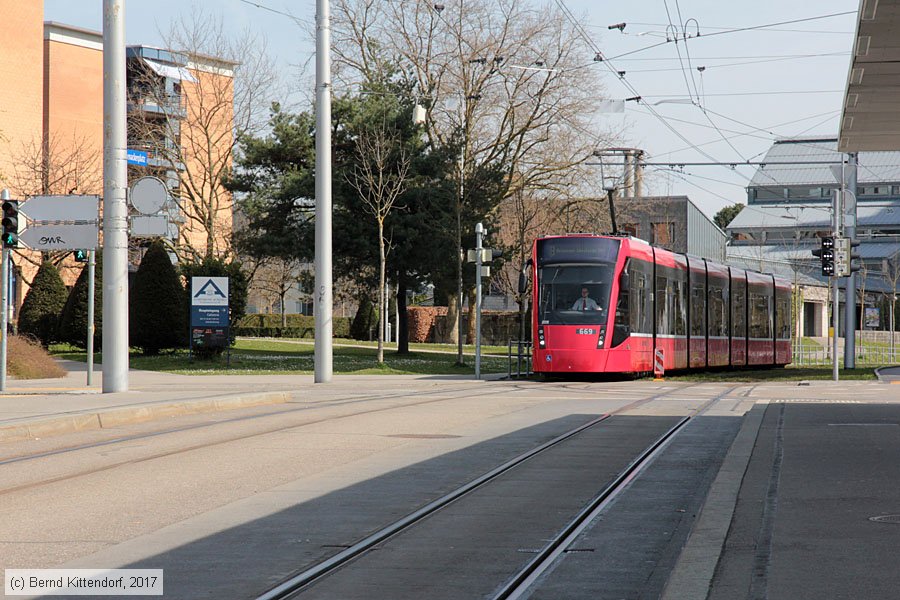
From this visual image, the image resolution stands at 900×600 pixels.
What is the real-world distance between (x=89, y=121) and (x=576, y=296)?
4475 centimetres

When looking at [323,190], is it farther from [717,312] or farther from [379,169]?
[717,312]

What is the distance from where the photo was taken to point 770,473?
1023 centimetres

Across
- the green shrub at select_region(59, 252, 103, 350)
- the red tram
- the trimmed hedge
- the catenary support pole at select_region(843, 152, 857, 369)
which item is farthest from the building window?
the green shrub at select_region(59, 252, 103, 350)

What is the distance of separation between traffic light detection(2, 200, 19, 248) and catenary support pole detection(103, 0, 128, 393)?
3.03 metres

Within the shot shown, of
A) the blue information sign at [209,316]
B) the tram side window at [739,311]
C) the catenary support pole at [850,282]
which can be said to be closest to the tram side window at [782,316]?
the tram side window at [739,311]

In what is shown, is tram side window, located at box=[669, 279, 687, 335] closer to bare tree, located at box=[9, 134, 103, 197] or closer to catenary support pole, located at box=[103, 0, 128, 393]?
catenary support pole, located at box=[103, 0, 128, 393]

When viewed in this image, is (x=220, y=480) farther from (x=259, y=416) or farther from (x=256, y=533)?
(x=259, y=416)

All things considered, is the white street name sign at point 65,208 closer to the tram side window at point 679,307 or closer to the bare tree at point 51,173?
the tram side window at point 679,307

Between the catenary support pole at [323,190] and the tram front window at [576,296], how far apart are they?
5.46 metres

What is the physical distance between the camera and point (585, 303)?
28172mm

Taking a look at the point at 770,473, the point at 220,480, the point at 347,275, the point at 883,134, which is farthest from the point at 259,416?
the point at 347,275

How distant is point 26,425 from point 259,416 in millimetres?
4133

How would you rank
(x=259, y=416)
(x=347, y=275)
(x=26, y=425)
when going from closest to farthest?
(x=26, y=425)
(x=259, y=416)
(x=347, y=275)

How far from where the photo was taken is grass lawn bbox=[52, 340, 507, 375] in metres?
34.9
